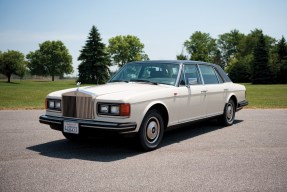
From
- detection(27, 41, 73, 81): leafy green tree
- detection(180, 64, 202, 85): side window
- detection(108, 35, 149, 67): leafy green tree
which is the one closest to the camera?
detection(180, 64, 202, 85): side window

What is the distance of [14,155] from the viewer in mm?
4719

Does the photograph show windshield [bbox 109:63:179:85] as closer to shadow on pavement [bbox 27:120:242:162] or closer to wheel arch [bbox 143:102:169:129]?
wheel arch [bbox 143:102:169:129]

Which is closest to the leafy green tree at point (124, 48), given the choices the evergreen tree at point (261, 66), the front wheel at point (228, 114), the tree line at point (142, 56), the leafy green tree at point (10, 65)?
the tree line at point (142, 56)

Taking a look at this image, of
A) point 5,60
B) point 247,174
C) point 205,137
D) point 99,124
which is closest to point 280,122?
point 205,137

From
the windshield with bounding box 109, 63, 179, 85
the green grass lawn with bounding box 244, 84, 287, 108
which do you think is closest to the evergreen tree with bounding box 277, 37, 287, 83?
the green grass lawn with bounding box 244, 84, 287, 108

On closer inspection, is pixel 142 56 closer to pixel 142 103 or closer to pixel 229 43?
pixel 229 43

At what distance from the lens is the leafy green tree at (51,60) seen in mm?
93625

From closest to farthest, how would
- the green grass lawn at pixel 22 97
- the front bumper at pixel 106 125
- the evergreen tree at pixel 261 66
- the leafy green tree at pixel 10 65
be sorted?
the front bumper at pixel 106 125 < the green grass lawn at pixel 22 97 < the evergreen tree at pixel 261 66 < the leafy green tree at pixel 10 65

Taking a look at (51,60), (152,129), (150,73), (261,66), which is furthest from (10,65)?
(152,129)

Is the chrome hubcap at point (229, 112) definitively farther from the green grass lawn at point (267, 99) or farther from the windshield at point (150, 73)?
the green grass lawn at point (267, 99)

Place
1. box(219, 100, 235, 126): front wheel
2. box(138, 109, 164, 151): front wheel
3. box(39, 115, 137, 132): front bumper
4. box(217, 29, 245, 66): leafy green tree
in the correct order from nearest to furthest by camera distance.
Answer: box(39, 115, 137, 132): front bumper → box(138, 109, 164, 151): front wheel → box(219, 100, 235, 126): front wheel → box(217, 29, 245, 66): leafy green tree

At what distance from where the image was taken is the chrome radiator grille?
473 cm

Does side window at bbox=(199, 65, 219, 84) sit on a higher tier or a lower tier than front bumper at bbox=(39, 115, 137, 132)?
higher

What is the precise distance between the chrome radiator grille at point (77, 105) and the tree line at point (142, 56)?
4617cm
